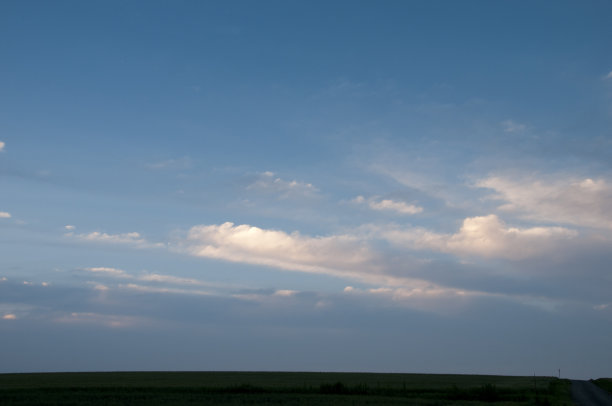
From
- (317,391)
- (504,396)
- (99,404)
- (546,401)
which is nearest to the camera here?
(99,404)

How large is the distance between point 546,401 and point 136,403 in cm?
3918

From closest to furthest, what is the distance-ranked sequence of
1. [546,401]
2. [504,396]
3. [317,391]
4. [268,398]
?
[546,401] < [268,398] < [504,396] < [317,391]

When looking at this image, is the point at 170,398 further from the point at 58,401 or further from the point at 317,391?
the point at 317,391

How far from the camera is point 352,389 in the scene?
70.5 metres

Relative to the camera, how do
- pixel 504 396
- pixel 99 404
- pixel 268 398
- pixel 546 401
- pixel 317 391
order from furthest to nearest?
pixel 317 391 < pixel 504 396 < pixel 268 398 < pixel 546 401 < pixel 99 404

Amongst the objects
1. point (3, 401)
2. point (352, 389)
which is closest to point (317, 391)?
point (352, 389)

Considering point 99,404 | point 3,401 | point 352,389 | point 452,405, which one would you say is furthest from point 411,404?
point 3,401

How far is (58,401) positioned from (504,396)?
47.8 metres

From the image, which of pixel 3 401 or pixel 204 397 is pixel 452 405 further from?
pixel 3 401

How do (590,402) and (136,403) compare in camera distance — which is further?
(590,402)

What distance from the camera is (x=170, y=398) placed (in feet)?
186

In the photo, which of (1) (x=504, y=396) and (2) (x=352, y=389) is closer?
(1) (x=504, y=396)

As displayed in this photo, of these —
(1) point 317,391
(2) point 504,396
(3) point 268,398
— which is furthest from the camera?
(1) point 317,391

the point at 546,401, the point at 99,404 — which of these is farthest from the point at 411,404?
the point at 99,404
